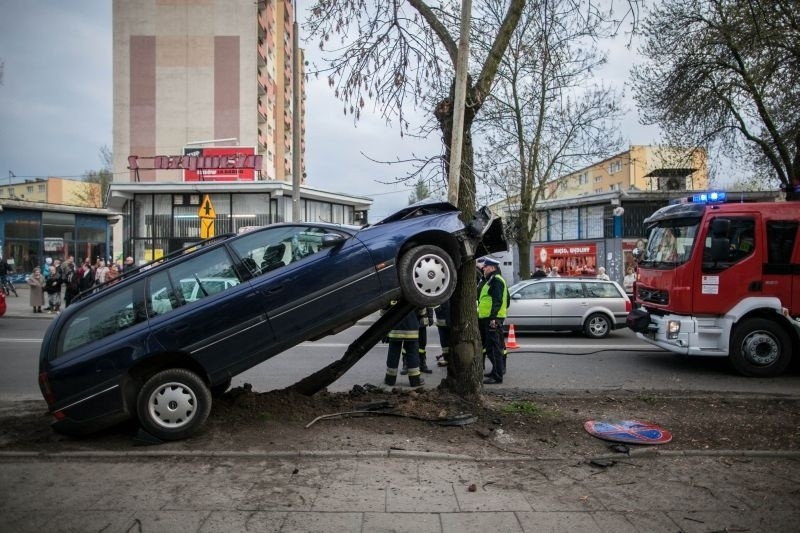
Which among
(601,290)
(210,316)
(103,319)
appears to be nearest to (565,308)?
(601,290)

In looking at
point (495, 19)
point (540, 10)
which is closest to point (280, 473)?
point (540, 10)

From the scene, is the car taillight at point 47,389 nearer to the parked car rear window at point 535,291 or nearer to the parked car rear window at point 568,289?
the parked car rear window at point 535,291

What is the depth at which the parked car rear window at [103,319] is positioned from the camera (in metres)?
5.27

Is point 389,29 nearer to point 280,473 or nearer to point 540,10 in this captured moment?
point 540,10

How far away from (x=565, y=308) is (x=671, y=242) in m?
4.45

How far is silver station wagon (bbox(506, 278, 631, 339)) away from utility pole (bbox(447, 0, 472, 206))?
8.24 m

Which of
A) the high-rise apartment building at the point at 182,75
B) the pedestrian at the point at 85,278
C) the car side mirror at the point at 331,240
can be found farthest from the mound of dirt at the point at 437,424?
the high-rise apartment building at the point at 182,75

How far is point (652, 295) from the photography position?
33.6ft

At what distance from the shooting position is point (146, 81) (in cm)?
3791

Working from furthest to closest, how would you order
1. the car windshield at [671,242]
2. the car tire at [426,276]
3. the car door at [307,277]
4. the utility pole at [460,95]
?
the car windshield at [671,242]
the utility pole at [460,95]
the car tire at [426,276]
the car door at [307,277]

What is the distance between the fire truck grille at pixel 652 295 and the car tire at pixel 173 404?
771 cm

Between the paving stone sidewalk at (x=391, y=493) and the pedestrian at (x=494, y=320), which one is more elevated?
the pedestrian at (x=494, y=320)

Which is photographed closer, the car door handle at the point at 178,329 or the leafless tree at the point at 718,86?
the car door handle at the point at 178,329

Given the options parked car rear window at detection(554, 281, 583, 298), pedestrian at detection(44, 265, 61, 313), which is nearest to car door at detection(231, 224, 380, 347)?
parked car rear window at detection(554, 281, 583, 298)
